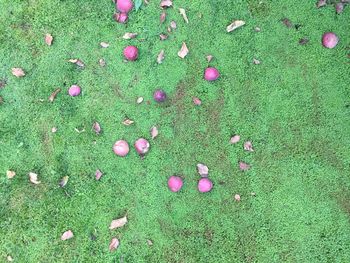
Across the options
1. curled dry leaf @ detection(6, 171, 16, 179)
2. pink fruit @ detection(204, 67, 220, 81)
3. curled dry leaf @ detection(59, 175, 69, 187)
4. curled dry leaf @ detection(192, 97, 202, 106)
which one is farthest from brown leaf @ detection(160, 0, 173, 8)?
curled dry leaf @ detection(6, 171, 16, 179)

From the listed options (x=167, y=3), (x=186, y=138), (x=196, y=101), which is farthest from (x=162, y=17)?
(x=186, y=138)

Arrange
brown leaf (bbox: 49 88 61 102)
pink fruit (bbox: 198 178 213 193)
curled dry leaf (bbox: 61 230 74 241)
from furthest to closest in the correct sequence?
brown leaf (bbox: 49 88 61 102), curled dry leaf (bbox: 61 230 74 241), pink fruit (bbox: 198 178 213 193)

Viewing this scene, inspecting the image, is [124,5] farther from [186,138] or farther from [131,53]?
[186,138]

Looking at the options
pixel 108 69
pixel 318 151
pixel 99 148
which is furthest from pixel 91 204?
pixel 318 151

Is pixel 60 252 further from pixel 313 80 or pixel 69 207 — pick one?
pixel 313 80

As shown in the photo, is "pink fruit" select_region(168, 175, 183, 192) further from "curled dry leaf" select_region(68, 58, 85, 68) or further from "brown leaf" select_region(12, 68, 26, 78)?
"brown leaf" select_region(12, 68, 26, 78)
